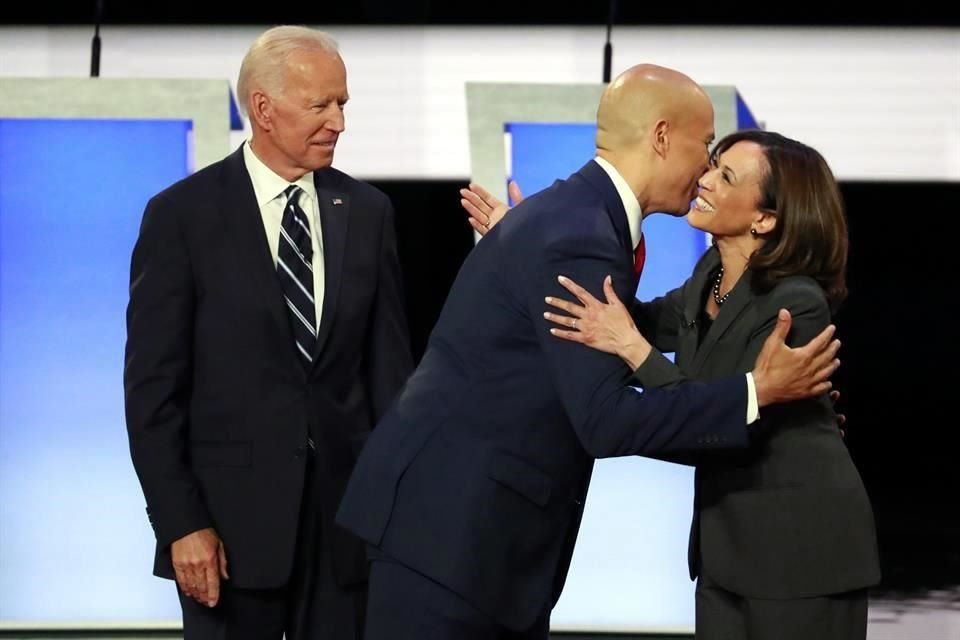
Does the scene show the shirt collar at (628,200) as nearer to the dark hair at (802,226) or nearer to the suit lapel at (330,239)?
the dark hair at (802,226)

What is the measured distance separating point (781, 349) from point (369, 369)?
0.76 meters

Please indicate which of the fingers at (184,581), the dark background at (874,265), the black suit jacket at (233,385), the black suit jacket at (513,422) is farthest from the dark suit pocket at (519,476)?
the dark background at (874,265)

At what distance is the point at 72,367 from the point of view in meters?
3.81

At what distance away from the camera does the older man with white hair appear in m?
2.39

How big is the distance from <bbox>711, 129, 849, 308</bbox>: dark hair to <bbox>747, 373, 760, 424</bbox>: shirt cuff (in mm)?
284

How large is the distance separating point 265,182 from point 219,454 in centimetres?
46

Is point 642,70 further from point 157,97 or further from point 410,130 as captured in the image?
point 410,130

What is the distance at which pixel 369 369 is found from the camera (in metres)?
2.57

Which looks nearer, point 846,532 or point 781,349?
point 781,349

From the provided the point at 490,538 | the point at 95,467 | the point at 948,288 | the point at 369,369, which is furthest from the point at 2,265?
the point at 948,288

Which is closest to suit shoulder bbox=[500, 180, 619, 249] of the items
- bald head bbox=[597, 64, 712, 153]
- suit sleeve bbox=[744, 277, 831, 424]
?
bald head bbox=[597, 64, 712, 153]

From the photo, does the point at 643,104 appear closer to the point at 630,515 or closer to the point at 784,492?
the point at 784,492

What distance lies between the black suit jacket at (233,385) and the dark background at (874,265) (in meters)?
2.60
